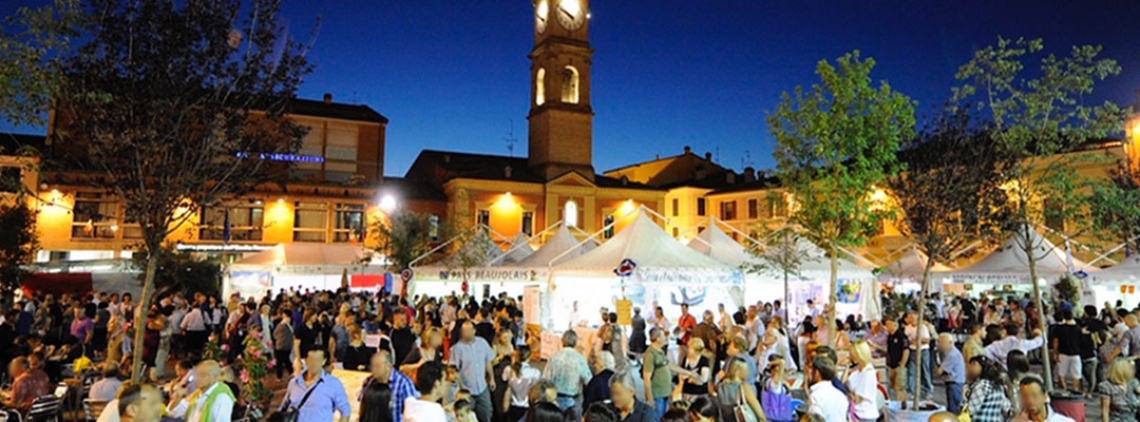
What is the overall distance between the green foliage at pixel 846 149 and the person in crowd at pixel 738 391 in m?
6.24

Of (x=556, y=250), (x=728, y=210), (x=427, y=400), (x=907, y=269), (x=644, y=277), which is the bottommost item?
(x=427, y=400)

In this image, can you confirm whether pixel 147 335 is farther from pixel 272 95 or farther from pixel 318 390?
pixel 318 390

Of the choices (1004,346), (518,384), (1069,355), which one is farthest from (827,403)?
(1069,355)

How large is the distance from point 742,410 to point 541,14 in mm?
42154

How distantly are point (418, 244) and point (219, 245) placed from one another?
12.0 m

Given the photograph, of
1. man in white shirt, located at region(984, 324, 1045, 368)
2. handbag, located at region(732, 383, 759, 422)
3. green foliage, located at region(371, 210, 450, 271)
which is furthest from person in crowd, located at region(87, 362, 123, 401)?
green foliage, located at region(371, 210, 450, 271)

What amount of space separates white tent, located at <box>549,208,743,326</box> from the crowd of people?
2078mm

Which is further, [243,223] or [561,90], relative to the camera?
[561,90]

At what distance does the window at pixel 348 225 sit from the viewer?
41.0 meters

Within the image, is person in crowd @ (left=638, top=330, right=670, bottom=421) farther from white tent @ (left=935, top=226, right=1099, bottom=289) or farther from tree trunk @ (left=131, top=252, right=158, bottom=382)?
white tent @ (left=935, top=226, right=1099, bottom=289)

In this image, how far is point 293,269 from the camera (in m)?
27.6

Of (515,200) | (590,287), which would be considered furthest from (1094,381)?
(515,200)

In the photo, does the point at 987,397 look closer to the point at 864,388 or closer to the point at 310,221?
the point at 864,388

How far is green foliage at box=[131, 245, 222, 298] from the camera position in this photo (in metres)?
28.2
